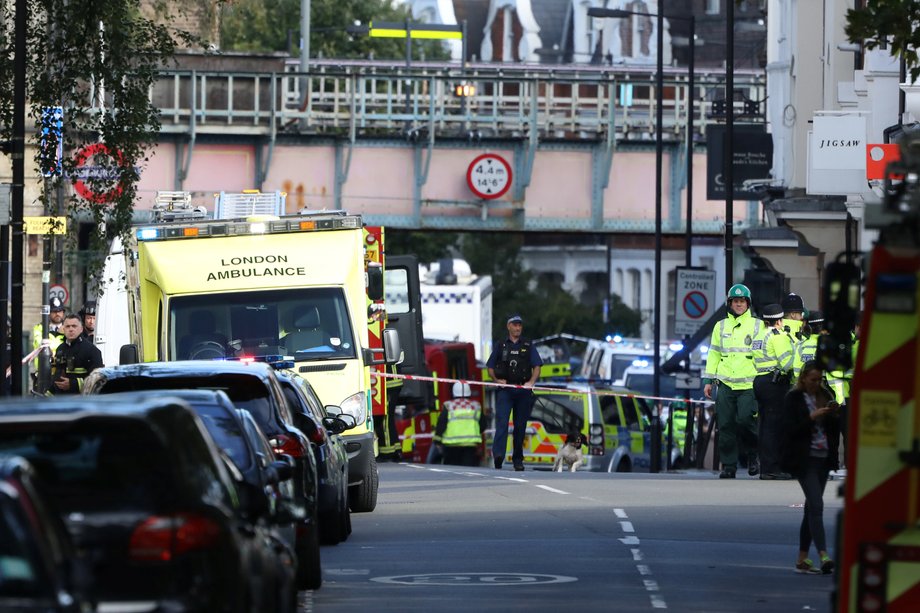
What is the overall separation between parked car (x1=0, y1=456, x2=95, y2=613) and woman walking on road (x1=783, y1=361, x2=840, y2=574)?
8.51m

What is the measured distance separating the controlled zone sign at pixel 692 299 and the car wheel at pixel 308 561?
87.0 ft

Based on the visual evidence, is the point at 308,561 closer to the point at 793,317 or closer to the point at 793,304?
the point at 793,317

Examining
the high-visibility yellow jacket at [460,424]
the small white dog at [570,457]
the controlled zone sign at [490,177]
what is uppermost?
the controlled zone sign at [490,177]

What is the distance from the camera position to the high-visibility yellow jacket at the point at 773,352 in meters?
23.7

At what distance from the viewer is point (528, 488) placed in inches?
955

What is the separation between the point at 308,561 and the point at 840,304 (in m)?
5.08

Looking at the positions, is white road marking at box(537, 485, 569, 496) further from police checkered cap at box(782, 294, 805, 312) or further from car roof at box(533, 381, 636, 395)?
car roof at box(533, 381, 636, 395)

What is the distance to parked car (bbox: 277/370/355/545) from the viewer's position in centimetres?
1602

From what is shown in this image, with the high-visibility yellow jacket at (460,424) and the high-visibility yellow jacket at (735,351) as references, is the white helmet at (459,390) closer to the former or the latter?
the high-visibility yellow jacket at (460,424)

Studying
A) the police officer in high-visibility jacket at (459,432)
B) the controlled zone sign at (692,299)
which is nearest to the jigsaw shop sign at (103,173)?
the police officer in high-visibility jacket at (459,432)

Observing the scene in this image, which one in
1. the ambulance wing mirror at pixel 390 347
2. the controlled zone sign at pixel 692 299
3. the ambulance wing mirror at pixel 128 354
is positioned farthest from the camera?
the controlled zone sign at pixel 692 299

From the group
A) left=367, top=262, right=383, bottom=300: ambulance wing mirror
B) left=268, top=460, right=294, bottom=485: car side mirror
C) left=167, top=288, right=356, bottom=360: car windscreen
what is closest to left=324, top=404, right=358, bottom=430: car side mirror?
left=167, top=288, right=356, bottom=360: car windscreen

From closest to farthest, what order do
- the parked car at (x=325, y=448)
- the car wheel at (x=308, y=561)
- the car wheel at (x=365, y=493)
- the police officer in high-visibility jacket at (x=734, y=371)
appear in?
1. the car wheel at (x=308, y=561)
2. the parked car at (x=325, y=448)
3. the car wheel at (x=365, y=493)
4. the police officer in high-visibility jacket at (x=734, y=371)

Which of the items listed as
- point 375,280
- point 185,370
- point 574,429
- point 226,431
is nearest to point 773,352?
point 375,280
